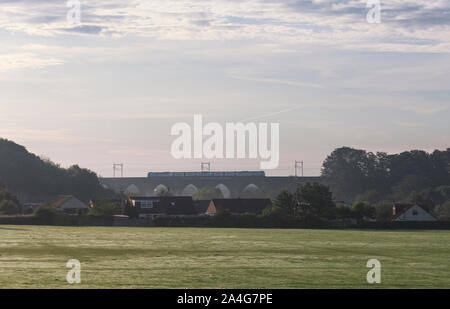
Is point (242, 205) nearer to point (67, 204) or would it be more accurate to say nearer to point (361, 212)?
point (67, 204)

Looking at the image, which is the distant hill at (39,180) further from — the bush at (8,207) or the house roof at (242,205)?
the bush at (8,207)

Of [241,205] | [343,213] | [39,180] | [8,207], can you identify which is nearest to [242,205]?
[241,205]

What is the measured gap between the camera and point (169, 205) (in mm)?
138125

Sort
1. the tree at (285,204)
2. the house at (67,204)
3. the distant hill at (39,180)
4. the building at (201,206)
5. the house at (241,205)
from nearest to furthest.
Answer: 1. the tree at (285,204)
2. the house at (67,204)
3. the house at (241,205)
4. the building at (201,206)
5. the distant hill at (39,180)

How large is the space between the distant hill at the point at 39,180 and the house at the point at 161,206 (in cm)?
3370

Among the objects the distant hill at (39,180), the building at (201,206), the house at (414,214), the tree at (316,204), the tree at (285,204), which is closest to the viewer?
the tree at (316,204)

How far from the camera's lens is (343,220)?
103 metres

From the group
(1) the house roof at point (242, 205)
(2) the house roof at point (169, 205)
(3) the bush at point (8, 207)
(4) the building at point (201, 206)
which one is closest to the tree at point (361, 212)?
(1) the house roof at point (242, 205)

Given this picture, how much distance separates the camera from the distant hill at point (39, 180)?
6526 inches

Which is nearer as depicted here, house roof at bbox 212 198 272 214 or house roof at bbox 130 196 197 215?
house roof at bbox 130 196 197 215

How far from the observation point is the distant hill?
166 metres

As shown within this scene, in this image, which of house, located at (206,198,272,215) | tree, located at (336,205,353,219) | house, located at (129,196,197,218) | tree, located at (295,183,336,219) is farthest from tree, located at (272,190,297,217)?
house, located at (206,198,272,215)

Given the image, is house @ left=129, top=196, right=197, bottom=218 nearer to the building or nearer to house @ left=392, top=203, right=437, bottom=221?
the building
